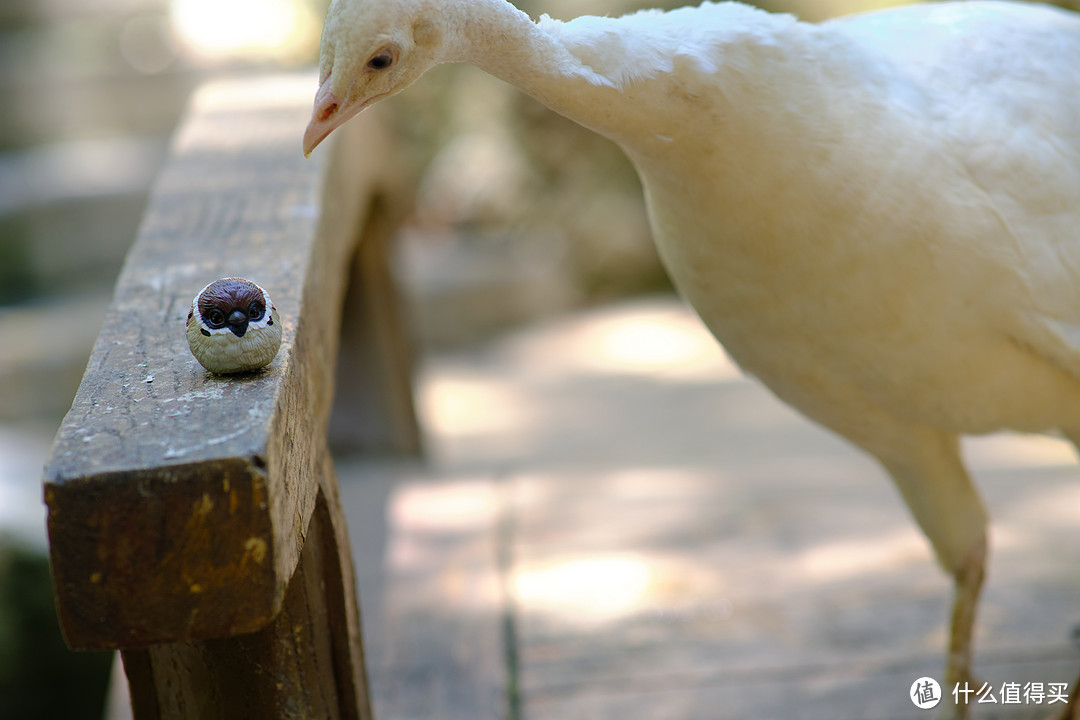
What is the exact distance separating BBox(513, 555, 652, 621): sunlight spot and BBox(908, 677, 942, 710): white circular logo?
1.93ft

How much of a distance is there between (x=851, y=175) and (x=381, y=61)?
64cm

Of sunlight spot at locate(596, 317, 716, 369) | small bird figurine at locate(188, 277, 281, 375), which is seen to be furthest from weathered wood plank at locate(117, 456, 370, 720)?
sunlight spot at locate(596, 317, 716, 369)

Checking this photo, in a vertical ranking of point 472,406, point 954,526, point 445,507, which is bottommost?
point 472,406

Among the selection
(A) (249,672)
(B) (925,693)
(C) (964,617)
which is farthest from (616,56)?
→ (B) (925,693)

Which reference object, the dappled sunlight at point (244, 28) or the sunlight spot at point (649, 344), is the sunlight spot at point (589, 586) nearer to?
A: the sunlight spot at point (649, 344)

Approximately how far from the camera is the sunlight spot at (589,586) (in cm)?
227

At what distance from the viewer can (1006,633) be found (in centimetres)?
207

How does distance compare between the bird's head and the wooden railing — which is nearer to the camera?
the wooden railing

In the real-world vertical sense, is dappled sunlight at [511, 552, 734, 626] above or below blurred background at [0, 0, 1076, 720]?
above

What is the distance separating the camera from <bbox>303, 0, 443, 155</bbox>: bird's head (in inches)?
44.6

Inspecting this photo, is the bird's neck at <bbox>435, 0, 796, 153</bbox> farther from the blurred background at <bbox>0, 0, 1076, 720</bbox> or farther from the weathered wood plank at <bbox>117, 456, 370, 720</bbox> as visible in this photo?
the blurred background at <bbox>0, 0, 1076, 720</bbox>

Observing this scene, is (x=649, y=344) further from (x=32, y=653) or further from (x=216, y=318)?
(x=216, y=318)

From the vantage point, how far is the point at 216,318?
1137 millimetres

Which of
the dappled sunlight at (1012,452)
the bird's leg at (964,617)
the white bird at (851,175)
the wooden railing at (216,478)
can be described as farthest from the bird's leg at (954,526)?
the dappled sunlight at (1012,452)
